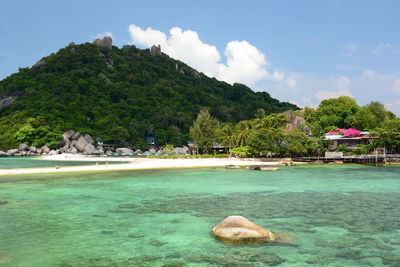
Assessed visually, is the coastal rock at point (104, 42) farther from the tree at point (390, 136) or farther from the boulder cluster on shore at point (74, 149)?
the tree at point (390, 136)

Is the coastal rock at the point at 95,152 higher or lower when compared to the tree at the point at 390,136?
lower

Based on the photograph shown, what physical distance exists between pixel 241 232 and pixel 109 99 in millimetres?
138779

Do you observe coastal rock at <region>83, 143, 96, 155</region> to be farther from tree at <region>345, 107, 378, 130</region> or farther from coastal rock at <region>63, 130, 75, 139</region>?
tree at <region>345, 107, 378, 130</region>

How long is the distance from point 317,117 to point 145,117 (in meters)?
69.5

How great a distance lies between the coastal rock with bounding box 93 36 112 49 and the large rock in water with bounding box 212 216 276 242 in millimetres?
187673

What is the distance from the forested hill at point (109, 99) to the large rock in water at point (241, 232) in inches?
4360

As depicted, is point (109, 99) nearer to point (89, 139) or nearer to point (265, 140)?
point (89, 139)

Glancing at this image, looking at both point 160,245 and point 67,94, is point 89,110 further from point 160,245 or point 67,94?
point 160,245

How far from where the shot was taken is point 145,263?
9.98 metres

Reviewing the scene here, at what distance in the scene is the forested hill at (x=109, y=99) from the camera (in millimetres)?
120562

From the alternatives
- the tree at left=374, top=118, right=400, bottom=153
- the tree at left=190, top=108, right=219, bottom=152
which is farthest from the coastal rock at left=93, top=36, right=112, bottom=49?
the tree at left=374, top=118, right=400, bottom=153

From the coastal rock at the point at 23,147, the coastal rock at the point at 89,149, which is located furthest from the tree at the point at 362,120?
the coastal rock at the point at 23,147

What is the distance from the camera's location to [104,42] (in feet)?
612

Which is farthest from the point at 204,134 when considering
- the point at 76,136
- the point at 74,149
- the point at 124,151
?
the point at 76,136
